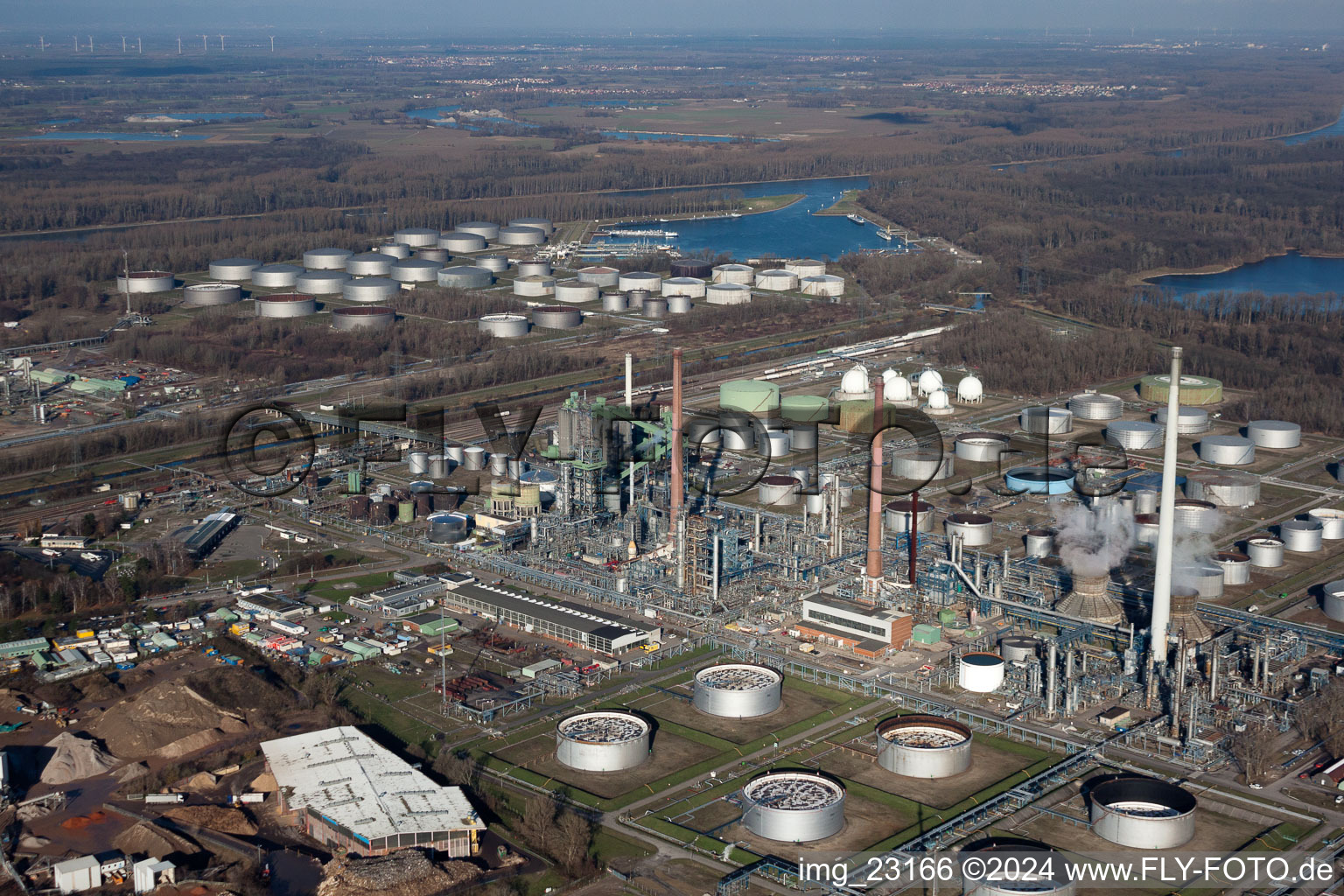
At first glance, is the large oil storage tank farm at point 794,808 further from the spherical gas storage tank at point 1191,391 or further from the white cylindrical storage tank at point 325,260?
the white cylindrical storage tank at point 325,260

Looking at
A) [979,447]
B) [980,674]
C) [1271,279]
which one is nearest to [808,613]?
[980,674]

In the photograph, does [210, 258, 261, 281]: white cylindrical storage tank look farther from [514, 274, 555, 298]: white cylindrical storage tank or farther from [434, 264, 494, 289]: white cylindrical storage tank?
[514, 274, 555, 298]: white cylindrical storage tank

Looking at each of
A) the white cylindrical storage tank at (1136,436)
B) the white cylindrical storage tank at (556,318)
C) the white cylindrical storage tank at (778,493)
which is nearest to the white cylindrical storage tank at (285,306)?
the white cylindrical storage tank at (556,318)

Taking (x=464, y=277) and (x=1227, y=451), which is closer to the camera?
(x=1227, y=451)

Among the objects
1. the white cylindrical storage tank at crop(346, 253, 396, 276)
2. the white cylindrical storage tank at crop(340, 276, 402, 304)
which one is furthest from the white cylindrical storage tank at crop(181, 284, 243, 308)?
the white cylindrical storage tank at crop(346, 253, 396, 276)

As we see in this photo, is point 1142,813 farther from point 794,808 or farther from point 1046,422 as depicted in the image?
point 1046,422

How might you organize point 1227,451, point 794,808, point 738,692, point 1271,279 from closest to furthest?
point 794,808 < point 738,692 < point 1227,451 < point 1271,279
